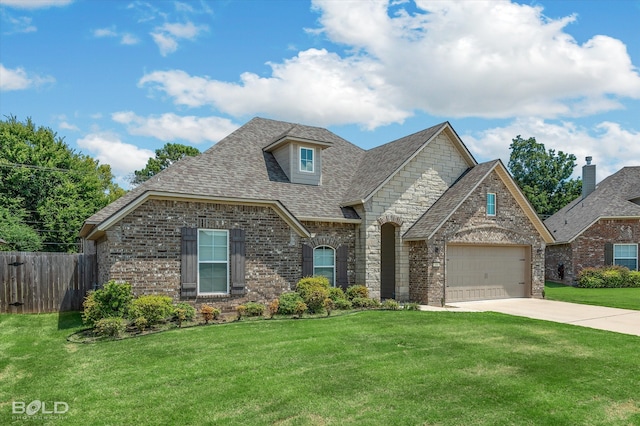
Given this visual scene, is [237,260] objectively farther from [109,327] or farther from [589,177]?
[589,177]

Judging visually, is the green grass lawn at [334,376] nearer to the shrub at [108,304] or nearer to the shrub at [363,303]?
the shrub at [108,304]

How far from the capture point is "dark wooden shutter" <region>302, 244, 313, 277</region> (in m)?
16.3

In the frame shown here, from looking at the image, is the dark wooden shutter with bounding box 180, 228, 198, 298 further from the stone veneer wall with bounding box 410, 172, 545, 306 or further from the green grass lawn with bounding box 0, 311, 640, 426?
the stone veneer wall with bounding box 410, 172, 545, 306

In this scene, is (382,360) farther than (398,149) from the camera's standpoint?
No

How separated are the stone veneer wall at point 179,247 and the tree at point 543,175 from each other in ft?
133

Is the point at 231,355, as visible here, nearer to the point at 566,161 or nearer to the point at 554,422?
the point at 554,422

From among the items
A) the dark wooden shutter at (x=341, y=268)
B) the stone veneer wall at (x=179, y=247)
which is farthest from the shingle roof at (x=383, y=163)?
the stone veneer wall at (x=179, y=247)

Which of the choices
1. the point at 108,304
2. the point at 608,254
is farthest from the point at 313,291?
the point at 608,254

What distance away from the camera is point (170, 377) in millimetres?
7578

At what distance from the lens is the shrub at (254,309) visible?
13.5 m

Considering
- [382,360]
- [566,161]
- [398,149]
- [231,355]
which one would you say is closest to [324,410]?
[382,360]

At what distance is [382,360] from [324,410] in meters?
2.65

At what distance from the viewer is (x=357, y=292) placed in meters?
16.2

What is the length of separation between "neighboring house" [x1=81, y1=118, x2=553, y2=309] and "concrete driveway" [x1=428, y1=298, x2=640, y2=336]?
1096mm
